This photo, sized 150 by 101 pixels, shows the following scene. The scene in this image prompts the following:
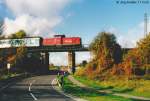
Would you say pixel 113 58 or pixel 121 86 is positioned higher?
pixel 113 58

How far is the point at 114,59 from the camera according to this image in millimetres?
65375

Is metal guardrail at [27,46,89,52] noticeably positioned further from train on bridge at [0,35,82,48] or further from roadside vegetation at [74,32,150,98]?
roadside vegetation at [74,32,150,98]

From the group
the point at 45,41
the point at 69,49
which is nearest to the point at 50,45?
the point at 45,41

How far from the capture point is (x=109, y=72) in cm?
6141

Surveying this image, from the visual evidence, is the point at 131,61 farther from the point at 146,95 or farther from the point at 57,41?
the point at 57,41

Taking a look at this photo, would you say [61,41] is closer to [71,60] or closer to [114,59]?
[71,60]

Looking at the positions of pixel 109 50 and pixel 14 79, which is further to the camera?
pixel 109 50

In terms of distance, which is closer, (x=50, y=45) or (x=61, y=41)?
(x=61, y=41)

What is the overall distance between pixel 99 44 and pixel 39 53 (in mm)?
43543

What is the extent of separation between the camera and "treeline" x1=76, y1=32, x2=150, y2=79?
5792 centimetres

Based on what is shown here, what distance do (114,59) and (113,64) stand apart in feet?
5.40

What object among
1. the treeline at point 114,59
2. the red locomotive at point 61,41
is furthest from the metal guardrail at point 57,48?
the treeline at point 114,59

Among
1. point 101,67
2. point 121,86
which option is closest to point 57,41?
point 101,67

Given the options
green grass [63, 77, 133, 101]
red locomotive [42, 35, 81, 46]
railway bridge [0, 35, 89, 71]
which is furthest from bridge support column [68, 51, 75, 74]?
green grass [63, 77, 133, 101]
